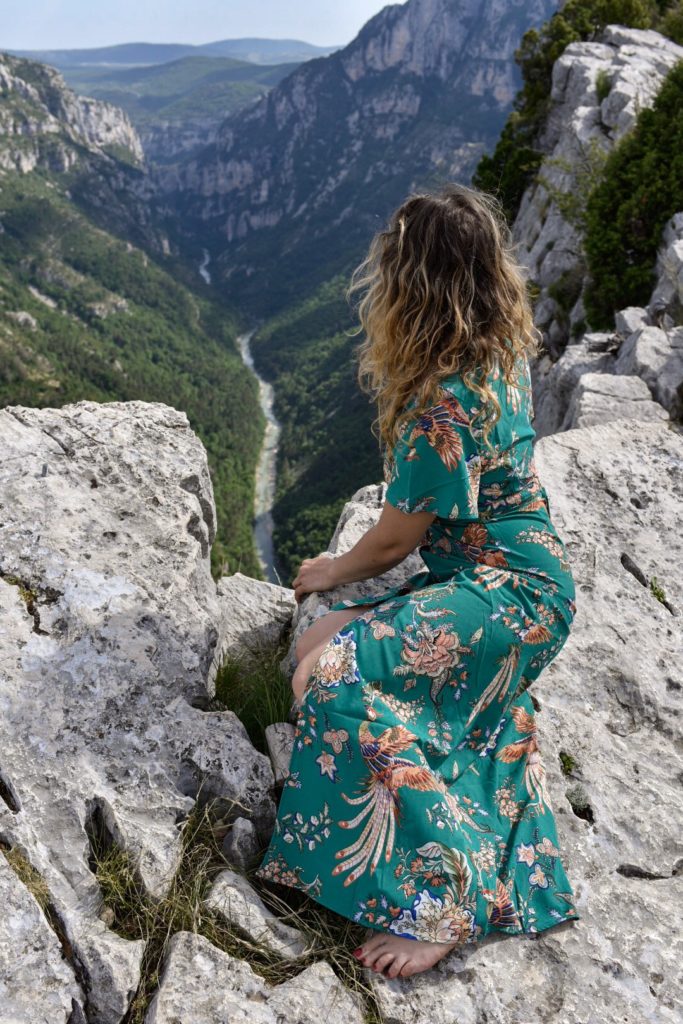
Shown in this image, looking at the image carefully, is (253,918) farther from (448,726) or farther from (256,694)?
(256,694)

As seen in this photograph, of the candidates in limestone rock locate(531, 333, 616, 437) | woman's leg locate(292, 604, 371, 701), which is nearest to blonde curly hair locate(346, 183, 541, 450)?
woman's leg locate(292, 604, 371, 701)

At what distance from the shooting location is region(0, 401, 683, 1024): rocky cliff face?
8.84 feet

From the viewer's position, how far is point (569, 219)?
1702 centimetres

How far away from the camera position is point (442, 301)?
10.4ft

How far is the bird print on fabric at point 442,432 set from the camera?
3.12 m

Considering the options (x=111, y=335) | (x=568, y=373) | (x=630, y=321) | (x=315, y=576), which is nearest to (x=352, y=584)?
(x=315, y=576)

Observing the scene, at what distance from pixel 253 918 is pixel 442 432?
2232mm

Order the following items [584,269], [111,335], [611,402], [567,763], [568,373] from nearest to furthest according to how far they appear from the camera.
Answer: [567,763] < [611,402] < [568,373] < [584,269] < [111,335]

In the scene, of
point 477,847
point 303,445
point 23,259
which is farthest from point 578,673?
point 23,259

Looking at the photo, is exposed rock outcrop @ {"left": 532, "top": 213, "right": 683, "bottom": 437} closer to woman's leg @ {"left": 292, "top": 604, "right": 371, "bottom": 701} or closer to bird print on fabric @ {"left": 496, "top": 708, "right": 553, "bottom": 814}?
bird print on fabric @ {"left": 496, "top": 708, "right": 553, "bottom": 814}

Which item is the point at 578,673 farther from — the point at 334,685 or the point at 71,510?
the point at 71,510

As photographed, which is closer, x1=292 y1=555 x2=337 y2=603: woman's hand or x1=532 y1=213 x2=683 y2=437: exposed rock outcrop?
x1=292 y1=555 x2=337 y2=603: woman's hand

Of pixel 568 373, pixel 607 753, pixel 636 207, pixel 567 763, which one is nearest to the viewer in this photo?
pixel 567 763

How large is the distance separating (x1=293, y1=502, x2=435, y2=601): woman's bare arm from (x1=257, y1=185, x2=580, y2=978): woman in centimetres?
2
